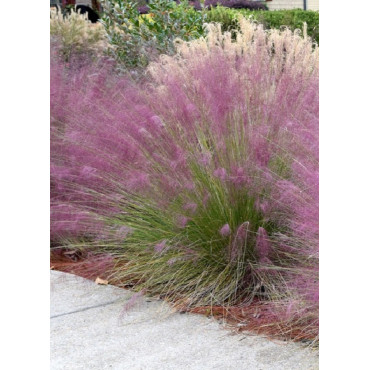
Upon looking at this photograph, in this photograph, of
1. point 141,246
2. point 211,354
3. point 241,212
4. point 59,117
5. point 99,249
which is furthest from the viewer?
point 59,117

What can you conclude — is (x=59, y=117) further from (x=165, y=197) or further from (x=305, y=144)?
(x=305, y=144)

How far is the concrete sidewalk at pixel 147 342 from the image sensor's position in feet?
9.64

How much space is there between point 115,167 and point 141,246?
2.01ft

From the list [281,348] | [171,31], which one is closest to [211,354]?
[281,348]

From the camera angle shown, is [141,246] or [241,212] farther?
[141,246]

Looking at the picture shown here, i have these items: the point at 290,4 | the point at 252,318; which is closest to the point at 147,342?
the point at 252,318

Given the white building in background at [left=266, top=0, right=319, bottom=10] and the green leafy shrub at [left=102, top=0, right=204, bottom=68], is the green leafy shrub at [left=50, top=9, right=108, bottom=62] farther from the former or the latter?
the white building in background at [left=266, top=0, right=319, bottom=10]

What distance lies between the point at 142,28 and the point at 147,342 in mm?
4613

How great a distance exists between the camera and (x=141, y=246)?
3941mm

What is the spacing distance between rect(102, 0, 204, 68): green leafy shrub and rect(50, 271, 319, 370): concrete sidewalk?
3.60 m

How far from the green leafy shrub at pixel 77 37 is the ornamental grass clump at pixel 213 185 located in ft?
11.8

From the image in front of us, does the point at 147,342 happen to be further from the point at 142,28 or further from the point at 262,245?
the point at 142,28

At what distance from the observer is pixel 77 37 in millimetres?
8633

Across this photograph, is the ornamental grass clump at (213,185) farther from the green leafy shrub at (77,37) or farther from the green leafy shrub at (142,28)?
the green leafy shrub at (77,37)
